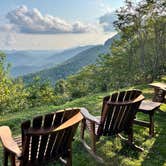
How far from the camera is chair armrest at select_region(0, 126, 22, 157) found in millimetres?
4447

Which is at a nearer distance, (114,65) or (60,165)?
(60,165)

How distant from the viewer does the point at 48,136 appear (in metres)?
4.39

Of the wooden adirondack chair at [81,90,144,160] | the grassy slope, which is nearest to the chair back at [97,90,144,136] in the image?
the wooden adirondack chair at [81,90,144,160]

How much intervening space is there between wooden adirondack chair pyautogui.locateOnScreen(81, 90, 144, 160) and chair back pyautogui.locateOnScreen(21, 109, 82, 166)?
1.22 m

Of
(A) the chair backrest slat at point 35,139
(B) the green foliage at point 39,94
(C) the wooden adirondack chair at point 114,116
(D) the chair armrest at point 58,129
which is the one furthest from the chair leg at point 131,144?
(B) the green foliage at point 39,94

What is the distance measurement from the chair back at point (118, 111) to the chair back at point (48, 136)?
1.21m

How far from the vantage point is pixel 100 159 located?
6066 mm

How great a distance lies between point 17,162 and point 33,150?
476mm

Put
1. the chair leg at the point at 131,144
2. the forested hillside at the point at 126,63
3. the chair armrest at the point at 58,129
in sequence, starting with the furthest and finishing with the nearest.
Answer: the forested hillside at the point at 126,63 → the chair leg at the point at 131,144 → the chair armrest at the point at 58,129

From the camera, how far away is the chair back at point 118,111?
5.91 metres

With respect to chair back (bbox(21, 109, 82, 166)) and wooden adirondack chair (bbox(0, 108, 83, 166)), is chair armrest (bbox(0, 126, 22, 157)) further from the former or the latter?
chair back (bbox(21, 109, 82, 166))

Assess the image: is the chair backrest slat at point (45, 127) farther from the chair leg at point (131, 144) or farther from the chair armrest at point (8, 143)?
the chair leg at point (131, 144)

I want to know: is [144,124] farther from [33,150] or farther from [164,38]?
[164,38]

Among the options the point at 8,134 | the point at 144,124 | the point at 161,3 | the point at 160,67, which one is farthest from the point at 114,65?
the point at 8,134
